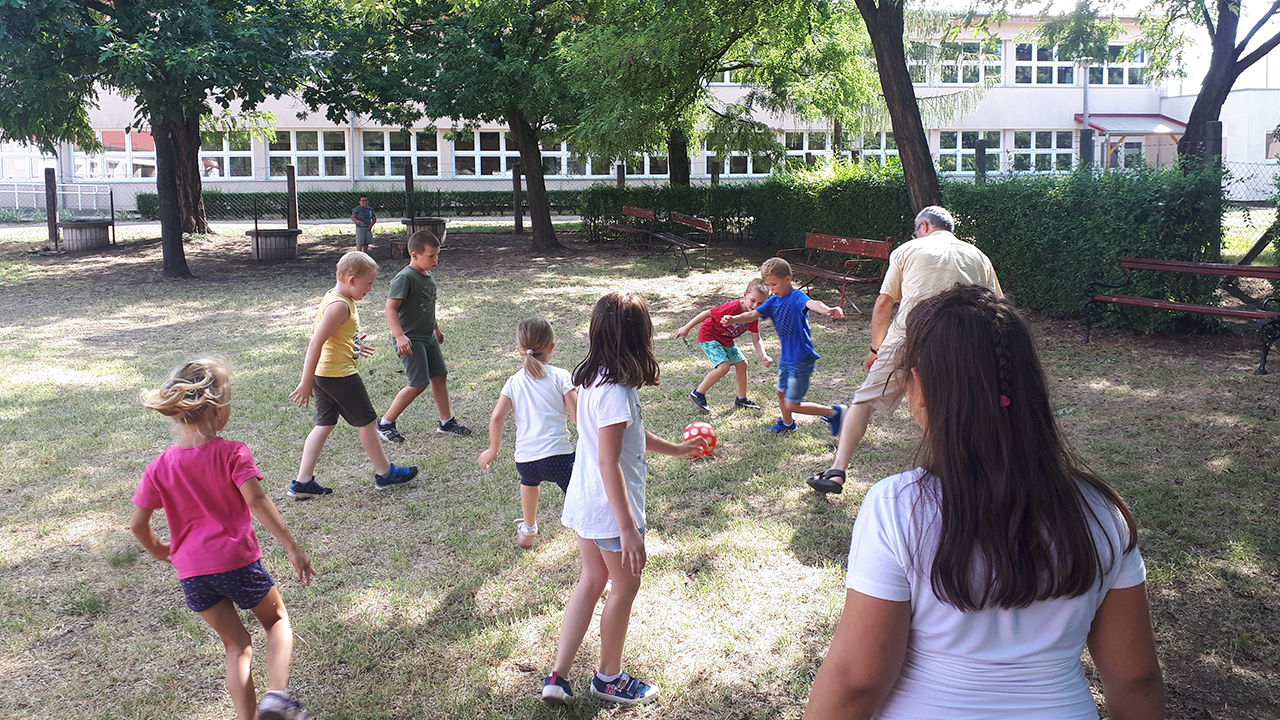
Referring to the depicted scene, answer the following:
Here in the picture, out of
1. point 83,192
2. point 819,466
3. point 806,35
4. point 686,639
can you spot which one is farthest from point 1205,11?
point 83,192

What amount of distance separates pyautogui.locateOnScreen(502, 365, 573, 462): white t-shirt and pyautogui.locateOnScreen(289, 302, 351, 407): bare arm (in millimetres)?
1601

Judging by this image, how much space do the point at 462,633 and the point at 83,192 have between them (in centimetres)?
3997

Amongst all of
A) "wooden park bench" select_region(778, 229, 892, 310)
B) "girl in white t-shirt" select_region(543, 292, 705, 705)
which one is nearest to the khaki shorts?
"girl in white t-shirt" select_region(543, 292, 705, 705)

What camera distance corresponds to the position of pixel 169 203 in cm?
1736

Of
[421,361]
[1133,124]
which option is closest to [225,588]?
[421,361]

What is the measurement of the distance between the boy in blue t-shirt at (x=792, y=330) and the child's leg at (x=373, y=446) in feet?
8.75

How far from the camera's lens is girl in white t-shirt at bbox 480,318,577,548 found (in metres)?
4.47

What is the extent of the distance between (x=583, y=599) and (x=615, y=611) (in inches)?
4.9

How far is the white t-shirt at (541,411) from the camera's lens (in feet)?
14.9

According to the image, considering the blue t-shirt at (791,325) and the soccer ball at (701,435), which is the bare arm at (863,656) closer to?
the soccer ball at (701,435)

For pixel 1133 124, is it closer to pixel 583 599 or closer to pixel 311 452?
pixel 311 452

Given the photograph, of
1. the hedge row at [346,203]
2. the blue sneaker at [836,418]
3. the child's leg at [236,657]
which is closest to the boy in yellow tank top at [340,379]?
the child's leg at [236,657]

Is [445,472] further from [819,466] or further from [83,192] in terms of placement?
[83,192]

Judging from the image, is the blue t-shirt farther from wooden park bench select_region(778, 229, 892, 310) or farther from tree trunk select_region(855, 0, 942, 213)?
tree trunk select_region(855, 0, 942, 213)
